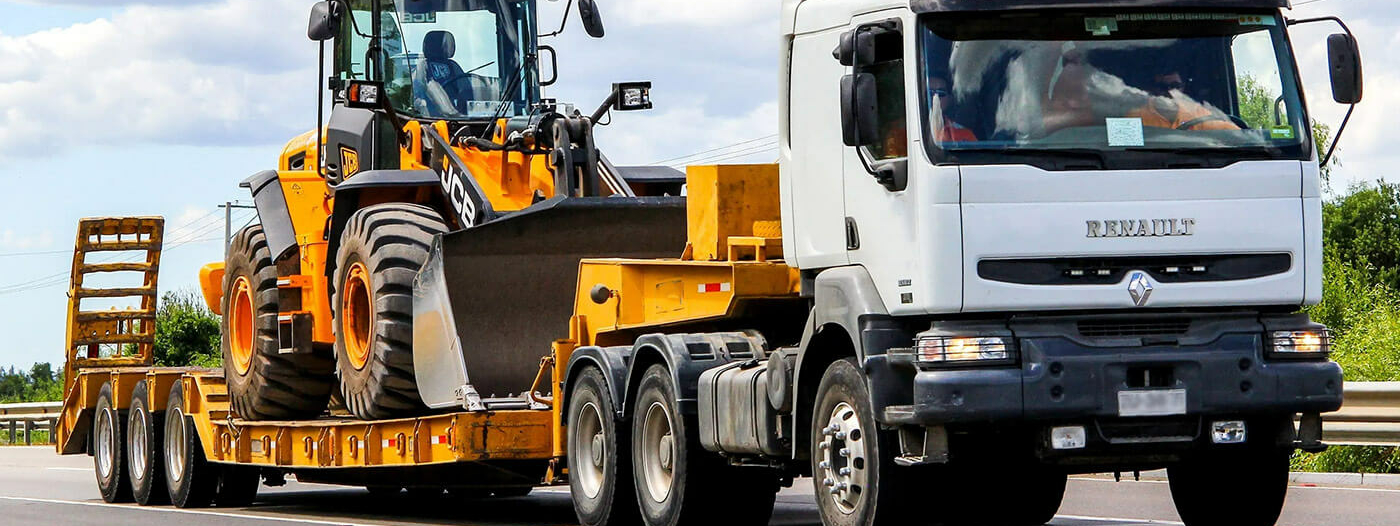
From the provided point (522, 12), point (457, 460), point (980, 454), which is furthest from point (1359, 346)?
point (980, 454)

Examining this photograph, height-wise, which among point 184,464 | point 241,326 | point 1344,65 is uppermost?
point 1344,65

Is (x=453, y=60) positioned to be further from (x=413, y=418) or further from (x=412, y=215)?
(x=413, y=418)

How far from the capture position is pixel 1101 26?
31.4 feet

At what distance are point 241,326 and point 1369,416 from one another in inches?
354

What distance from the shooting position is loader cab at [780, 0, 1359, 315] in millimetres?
9336

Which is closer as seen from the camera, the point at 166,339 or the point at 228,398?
the point at 228,398

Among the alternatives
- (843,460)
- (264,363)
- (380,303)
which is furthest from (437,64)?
(843,460)

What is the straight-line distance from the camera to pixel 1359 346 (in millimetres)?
20562

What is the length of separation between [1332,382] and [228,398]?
10536 mm

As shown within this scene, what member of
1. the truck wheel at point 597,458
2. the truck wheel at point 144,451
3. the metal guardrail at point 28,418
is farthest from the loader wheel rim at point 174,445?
the metal guardrail at point 28,418

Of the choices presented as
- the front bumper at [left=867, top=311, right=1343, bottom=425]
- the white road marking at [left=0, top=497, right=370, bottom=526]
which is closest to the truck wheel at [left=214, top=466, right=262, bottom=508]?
the white road marking at [left=0, top=497, right=370, bottom=526]

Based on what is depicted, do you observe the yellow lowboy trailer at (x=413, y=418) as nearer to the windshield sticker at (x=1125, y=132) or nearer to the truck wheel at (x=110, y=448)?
the truck wheel at (x=110, y=448)

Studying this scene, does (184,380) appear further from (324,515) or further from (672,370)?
(672,370)

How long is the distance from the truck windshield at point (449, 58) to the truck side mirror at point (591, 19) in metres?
0.73
